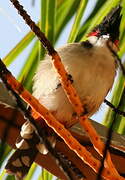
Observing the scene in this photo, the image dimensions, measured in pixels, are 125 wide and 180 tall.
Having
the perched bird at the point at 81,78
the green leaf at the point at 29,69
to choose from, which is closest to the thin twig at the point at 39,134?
the green leaf at the point at 29,69

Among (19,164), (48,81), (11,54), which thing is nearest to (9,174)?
(19,164)

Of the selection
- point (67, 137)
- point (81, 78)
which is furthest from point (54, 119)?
point (81, 78)

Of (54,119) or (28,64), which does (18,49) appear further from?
(54,119)

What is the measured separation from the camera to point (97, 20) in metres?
0.71

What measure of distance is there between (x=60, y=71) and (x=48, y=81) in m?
0.57

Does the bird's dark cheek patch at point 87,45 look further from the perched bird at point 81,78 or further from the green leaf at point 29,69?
the green leaf at point 29,69

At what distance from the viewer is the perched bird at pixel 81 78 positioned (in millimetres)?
963

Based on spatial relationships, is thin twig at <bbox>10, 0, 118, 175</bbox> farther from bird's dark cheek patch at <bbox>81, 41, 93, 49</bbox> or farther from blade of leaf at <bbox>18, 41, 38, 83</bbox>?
bird's dark cheek patch at <bbox>81, 41, 93, 49</bbox>

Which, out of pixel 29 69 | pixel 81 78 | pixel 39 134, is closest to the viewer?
pixel 39 134

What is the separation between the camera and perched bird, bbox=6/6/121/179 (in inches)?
37.9

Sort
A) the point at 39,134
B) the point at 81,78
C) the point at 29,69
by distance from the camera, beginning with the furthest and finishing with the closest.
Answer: the point at 81,78
the point at 29,69
the point at 39,134

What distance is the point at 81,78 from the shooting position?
97cm

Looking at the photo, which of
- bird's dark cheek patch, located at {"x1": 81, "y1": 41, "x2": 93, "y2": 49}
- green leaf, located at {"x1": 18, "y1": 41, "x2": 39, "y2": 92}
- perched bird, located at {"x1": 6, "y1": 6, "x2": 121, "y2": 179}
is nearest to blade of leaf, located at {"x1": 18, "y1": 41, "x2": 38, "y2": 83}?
green leaf, located at {"x1": 18, "y1": 41, "x2": 39, "y2": 92}

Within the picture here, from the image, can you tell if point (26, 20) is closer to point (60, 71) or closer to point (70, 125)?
point (60, 71)
